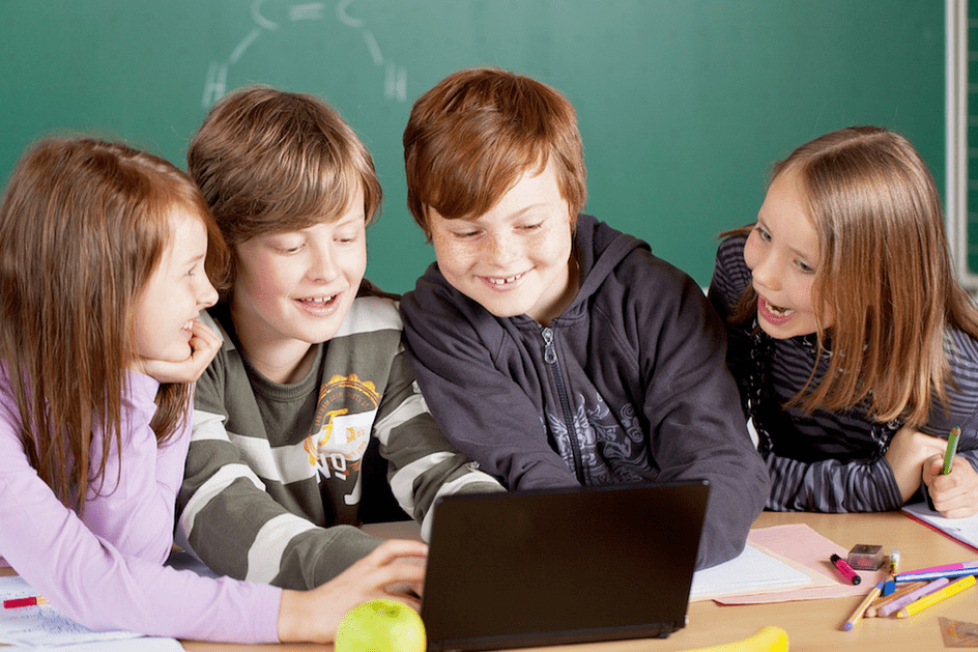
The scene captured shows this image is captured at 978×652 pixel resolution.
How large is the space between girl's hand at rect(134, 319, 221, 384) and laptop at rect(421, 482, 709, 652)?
407 mm

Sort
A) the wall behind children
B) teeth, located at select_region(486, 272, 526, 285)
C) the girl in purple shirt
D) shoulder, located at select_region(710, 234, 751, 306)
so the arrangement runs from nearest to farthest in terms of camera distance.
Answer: the girl in purple shirt → teeth, located at select_region(486, 272, 526, 285) → shoulder, located at select_region(710, 234, 751, 306) → the wall behind children

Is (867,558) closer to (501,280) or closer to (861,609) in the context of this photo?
(861,609)

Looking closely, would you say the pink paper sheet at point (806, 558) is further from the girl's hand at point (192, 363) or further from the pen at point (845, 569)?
the girl's hand at point (192, 363)

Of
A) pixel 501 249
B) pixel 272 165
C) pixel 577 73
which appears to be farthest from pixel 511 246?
pixel 577 73

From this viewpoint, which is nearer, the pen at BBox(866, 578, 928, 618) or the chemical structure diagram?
the pen at BBox(866, 578, 928, 618)

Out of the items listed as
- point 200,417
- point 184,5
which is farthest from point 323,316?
point 184,5

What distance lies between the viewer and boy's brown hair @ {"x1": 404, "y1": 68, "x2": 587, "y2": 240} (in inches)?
44.2

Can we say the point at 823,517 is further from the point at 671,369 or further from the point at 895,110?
the point at 895,110

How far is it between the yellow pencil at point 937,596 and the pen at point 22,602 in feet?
2.65

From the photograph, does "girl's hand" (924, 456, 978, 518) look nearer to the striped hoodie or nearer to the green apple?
the striped hoodie

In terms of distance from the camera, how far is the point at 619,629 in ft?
2.73

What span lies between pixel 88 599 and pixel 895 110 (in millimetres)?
2998

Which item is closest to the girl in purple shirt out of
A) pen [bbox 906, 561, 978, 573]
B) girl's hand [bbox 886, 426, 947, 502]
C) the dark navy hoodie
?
the dark navy hoodie

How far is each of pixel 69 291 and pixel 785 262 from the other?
31.6 inches
